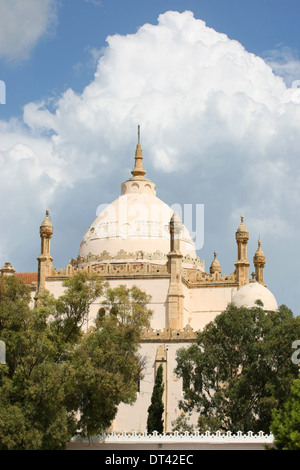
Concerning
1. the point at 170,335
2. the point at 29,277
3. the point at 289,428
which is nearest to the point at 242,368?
the point at 170,335

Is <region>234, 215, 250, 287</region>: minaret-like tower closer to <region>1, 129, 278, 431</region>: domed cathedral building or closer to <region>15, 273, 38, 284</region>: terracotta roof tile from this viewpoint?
<region>1, 129, 278, 431</region>: domed cathedral building

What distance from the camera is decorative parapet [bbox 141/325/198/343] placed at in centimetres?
5137

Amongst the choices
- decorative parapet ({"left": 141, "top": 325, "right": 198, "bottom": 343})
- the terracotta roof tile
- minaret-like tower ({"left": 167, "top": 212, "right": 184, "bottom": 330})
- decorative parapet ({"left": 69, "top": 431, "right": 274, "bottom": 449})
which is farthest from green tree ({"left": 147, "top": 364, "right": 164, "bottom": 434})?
the terracotta roof tile

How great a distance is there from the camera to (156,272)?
5544 centimetres

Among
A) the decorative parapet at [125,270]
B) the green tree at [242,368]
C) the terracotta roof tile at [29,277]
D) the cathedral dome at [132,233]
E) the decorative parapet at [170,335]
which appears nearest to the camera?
the green tree at [242,368]

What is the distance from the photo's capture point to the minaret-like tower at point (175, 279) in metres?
54.2

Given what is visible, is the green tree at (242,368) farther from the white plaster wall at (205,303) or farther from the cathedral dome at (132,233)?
the cathedral dome at (132,233)

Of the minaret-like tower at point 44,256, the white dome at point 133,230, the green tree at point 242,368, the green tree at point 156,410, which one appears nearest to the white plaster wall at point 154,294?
the minaret-like tower at point 44,256

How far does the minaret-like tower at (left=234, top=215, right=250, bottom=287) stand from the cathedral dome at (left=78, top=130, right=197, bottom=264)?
127 inches

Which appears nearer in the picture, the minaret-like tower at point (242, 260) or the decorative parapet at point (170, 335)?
the decorative parapet at point (170, 335)

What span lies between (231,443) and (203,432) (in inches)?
118

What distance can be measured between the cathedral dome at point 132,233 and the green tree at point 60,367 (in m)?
13.6
